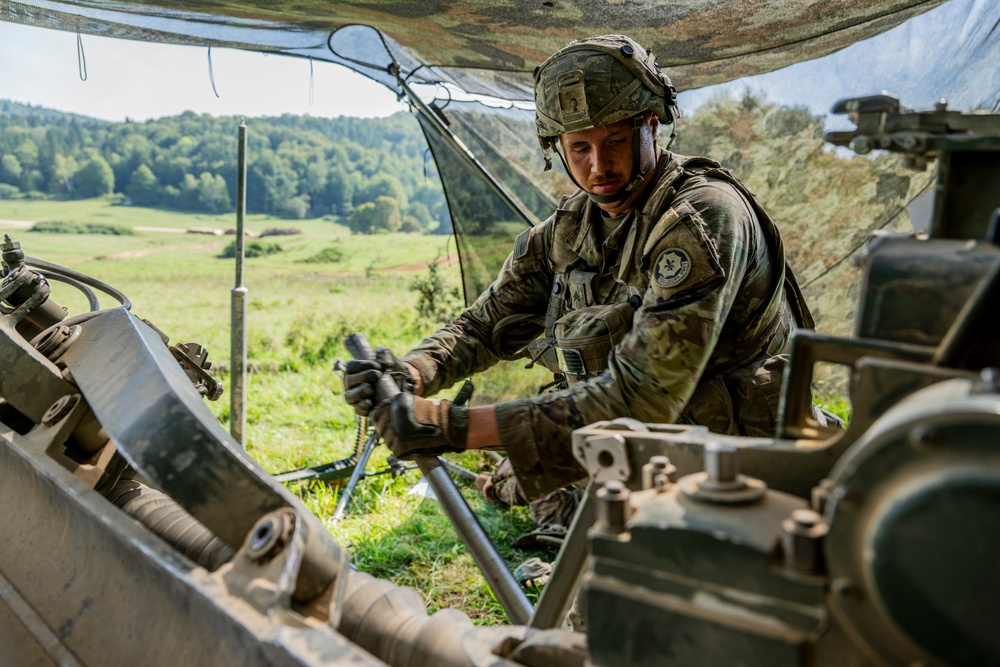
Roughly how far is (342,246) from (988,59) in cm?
1668

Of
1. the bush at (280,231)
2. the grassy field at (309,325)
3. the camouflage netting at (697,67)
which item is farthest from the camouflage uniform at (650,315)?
the bush at (280,231)

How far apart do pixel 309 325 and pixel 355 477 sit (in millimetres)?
6414

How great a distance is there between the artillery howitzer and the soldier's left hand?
1.88 ft

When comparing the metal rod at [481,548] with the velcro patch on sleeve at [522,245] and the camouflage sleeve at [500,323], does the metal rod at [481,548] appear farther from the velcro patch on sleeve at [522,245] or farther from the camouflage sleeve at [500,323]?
the velcro patch on sleeve at [522,245]

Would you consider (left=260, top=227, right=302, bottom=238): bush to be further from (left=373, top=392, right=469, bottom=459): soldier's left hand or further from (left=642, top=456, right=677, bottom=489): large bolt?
(left=642, top=456, right=677, bottom=489): large bolt

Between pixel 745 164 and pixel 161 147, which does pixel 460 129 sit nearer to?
pixel 745 164

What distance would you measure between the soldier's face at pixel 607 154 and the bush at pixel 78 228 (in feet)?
53.1

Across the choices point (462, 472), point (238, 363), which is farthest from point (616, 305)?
point (238, 363)

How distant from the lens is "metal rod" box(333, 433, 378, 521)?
15.1 ft

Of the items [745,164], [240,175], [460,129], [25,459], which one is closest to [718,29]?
[745,164]

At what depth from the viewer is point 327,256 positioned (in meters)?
18.5

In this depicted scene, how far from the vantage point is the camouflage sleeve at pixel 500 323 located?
3.23m

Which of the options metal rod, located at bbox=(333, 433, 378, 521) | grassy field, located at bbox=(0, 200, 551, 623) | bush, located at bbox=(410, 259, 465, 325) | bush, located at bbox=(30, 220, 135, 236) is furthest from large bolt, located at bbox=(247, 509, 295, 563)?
bush, located at bbox=(30, 220, 135, 236)

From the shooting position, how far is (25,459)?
82.7 inches
